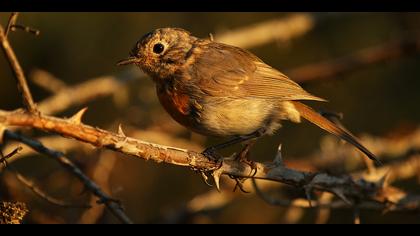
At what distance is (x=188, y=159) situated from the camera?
3631 millimetres

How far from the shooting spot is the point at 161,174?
768 cm

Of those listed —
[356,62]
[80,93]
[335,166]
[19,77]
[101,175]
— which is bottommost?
[101,175]

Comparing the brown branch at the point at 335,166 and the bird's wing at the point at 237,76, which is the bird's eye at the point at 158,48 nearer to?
the bird's wing at the point at 237,76

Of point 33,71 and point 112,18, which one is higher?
point 112,18

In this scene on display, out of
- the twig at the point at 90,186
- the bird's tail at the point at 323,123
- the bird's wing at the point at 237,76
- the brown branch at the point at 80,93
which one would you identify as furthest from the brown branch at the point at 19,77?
the bird's tail at the point at 323,123

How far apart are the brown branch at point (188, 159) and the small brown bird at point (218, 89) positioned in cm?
36

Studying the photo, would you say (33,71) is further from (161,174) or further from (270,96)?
(270,96)

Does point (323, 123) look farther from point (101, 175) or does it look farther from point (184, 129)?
point (184, 129)

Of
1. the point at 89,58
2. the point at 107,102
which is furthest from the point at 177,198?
the point at 89,58

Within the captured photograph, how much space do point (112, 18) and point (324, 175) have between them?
14.1ft

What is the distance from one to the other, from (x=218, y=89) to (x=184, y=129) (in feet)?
8.42

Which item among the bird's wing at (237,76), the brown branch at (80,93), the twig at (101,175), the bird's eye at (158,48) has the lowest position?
the twig at (101,175)

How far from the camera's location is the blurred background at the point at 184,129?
232 inches

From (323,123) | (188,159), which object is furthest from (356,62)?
(188,159)
